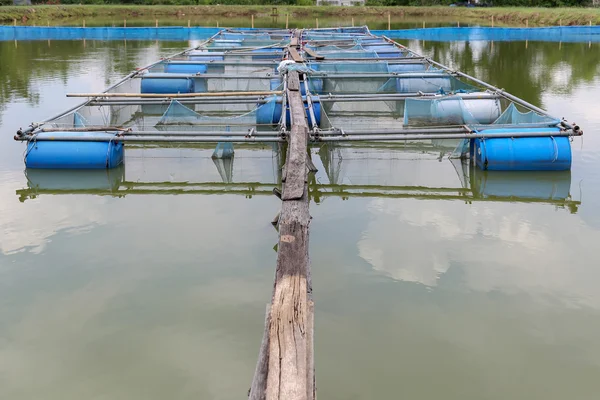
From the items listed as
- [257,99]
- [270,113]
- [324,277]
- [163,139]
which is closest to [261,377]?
[324,277]

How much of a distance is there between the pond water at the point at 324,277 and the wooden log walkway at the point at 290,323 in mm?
764

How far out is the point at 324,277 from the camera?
693 cm

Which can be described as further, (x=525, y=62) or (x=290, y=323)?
(x=525, y=62)

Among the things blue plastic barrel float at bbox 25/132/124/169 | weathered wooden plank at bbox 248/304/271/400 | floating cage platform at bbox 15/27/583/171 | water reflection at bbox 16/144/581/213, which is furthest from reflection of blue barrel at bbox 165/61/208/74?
weathered wooden plank at bbox 248/304/271/400

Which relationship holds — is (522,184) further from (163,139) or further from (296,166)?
(163,139)

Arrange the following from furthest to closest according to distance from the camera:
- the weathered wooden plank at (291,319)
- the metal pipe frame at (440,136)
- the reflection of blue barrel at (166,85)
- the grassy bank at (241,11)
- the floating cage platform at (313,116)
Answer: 1. the grassy bank at (241,11)
2. the reflection of blue barrel at (166,85)
3. the floating cage platform at (313,116)
4. the metal pipe frame at (440,136)
5. the weathered wooden plank at (291,319)

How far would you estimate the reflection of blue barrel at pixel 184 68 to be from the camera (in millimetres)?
18125

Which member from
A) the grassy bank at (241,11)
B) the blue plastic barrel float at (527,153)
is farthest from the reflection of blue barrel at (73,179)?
the grassy bank at (241,11)

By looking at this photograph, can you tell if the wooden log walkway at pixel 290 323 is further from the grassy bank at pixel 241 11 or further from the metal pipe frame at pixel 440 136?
the grassy bank at pixel 241 11

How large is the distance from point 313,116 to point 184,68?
866 cm

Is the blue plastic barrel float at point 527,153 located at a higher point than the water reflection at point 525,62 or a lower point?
lower

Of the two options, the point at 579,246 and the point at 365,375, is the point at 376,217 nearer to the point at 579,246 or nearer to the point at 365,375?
the point at 579,246

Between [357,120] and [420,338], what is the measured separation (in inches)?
357

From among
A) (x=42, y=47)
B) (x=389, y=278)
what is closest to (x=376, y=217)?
(x=389, y=278)
